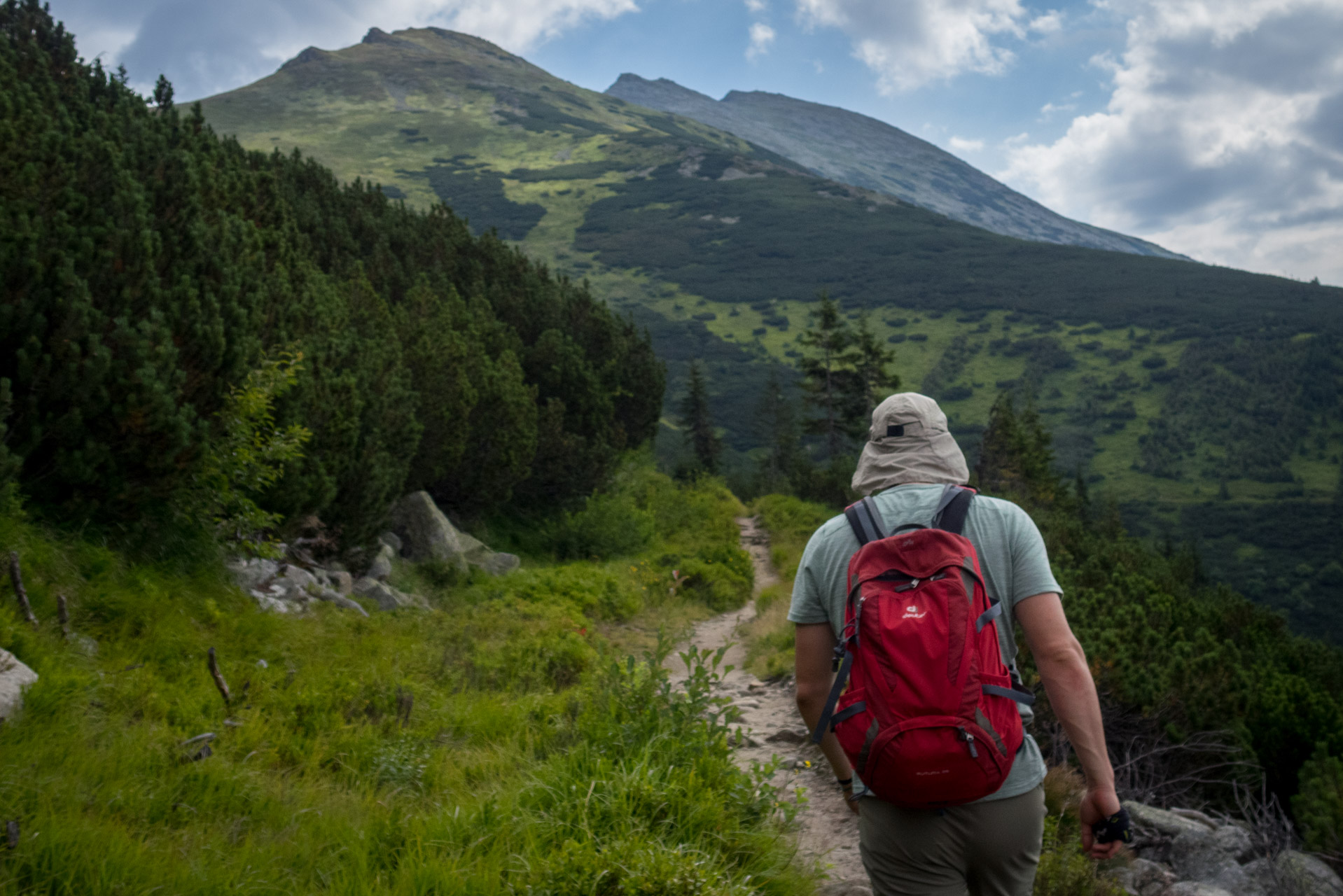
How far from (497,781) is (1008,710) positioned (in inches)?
111

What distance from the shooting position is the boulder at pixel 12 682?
131 inches

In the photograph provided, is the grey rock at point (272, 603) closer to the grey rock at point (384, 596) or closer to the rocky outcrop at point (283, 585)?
the rocky outcrop at point (283, 585)

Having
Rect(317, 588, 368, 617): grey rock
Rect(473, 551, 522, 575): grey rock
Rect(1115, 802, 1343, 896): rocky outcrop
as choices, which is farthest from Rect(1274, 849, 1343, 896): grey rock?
Rect(473, 551, 522, 575): grey rock

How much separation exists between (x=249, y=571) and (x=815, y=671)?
6146 mm

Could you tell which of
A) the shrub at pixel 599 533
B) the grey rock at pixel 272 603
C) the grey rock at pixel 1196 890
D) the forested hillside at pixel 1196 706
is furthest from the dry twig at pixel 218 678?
the shrub at pixel 599 533

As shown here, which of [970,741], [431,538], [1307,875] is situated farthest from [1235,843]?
[431,538]

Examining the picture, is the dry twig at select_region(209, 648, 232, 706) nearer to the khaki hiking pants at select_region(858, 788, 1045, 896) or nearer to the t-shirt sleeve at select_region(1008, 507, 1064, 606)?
the khaki hiking pants at select_region(858, 788, 1045, 896)

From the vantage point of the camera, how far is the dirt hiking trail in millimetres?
4109

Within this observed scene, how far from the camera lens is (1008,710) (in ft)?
6.37

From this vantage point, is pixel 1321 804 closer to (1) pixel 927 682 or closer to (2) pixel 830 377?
(1) pixel 927 682

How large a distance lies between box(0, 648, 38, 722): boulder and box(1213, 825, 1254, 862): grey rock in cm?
658

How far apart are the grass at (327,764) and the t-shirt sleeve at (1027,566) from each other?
164 centimetres

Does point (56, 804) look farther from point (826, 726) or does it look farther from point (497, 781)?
point (826, 726)

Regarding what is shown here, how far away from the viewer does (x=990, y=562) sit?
2.14 m
